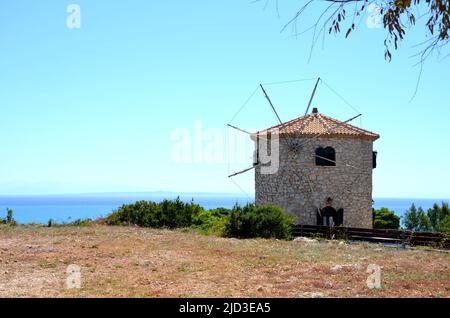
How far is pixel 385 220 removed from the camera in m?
30.9

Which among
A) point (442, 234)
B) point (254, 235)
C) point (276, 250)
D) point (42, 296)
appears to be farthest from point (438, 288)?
point (254, 235)

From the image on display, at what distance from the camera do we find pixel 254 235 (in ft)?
65.7

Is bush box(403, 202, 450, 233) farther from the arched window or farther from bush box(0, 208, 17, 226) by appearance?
bush box(0, 208, 17, 226)

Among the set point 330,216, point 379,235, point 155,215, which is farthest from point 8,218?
point 379,235

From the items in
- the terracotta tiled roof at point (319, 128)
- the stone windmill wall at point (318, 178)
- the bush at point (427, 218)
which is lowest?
the bush at point (427, 218)

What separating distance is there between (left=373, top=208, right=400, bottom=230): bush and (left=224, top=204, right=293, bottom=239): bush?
40.7ft

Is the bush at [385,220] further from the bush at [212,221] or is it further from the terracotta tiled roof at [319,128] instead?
the bush at [212,221]

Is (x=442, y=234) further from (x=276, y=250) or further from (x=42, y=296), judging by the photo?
(x=42, y=296)

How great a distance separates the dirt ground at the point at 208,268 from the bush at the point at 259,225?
79.6 inches

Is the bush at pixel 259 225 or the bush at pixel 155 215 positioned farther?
the bush at pixel 155 215

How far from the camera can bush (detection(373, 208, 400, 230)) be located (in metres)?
30.7

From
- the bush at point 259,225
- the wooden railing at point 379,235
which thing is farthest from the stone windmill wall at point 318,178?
the bush at point 259,225

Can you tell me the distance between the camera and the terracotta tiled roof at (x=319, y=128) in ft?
82.5
